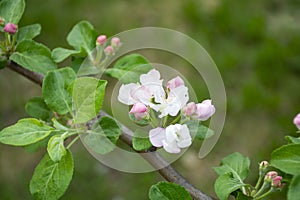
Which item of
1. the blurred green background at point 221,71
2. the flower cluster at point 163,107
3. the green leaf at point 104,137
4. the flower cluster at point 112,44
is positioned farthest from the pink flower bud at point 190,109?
the blurred green background at point 221,71

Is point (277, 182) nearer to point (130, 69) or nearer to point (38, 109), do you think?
point (130, 69)

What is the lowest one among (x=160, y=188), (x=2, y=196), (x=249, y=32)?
(x=2, y=196)

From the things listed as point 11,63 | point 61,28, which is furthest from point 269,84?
point 11,63

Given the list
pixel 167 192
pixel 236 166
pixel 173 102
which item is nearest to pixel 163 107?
pixel 173 102

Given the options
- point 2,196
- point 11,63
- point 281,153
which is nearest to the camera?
point 281,153

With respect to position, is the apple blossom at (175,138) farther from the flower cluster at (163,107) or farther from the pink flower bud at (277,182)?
the pink flower bud at (277,182)

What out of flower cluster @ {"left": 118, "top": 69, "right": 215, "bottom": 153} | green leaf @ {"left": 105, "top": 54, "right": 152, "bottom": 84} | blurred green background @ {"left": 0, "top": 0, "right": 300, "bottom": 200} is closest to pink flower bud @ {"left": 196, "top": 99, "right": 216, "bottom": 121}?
flower cluster @ {"left": 118, "top": 69, "right": 215, "bottom": 153}

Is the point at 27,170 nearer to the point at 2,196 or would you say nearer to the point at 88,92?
the point at 2,196
